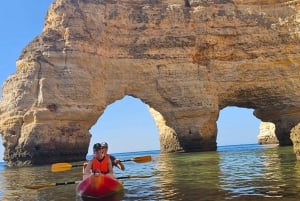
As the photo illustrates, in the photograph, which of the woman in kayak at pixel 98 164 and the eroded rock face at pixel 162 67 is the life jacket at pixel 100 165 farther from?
the eroded rock face at pixel 162 67

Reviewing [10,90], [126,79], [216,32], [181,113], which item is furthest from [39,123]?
[216,32]

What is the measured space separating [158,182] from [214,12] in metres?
26.1

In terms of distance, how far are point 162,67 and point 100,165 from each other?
24599 millimetres

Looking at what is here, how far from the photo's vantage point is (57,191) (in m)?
11.6

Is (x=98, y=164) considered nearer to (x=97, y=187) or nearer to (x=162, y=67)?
(x=97, y=187)

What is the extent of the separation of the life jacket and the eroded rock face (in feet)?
65.0

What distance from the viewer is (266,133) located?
54.2 metres

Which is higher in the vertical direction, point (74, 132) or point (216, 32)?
point (216, 32)

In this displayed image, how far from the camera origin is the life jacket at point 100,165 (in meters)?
9.91

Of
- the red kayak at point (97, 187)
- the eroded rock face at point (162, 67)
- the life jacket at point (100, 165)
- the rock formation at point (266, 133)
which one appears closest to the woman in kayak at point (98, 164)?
the life jacket at point (100, 165)

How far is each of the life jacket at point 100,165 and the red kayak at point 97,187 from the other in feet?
0.95

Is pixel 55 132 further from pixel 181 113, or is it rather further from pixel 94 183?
pixel 94 183

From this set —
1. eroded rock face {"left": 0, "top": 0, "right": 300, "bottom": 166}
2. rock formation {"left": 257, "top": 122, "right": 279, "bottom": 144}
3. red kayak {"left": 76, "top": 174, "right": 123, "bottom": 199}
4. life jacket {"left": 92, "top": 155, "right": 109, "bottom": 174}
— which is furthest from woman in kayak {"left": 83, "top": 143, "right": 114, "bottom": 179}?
rock formation {"left": 257, "top": 122, "right": 279, "bottom": 144}

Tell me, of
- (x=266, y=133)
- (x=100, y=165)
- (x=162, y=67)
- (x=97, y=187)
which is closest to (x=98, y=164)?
(x=100, y=165)
